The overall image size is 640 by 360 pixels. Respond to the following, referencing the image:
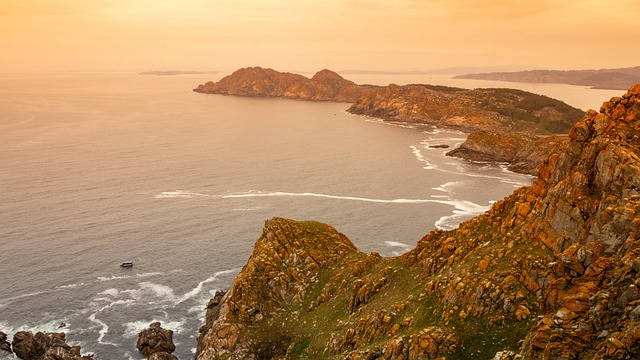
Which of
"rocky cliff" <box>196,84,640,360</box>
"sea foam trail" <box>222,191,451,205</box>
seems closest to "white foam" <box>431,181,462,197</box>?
"sea foam trail" <box>222,191,451,205</box>

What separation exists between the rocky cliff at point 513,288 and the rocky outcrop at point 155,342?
7677mm

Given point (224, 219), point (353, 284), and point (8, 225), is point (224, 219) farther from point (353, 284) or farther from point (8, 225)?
point (353, 284)

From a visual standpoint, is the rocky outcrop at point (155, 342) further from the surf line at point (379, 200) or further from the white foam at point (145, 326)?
the surf line at point (379, 200)

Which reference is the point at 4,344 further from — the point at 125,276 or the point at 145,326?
the point at 125,276

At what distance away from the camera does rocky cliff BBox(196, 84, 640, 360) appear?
27.2m

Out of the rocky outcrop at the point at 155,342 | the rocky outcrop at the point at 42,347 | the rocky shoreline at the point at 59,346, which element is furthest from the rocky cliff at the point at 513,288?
the rocky outcrop at the point at 42,347

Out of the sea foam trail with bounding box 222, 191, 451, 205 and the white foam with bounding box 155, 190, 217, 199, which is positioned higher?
the white foam with bounding box 155, 190, 217, 199

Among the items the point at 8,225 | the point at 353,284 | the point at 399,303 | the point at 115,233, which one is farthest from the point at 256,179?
the point at 399,303

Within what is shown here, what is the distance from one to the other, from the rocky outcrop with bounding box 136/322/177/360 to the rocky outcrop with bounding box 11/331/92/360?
21.8ft

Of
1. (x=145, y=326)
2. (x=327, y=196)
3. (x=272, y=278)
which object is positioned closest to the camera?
(x=272, y=278)

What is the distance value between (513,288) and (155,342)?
161 ft

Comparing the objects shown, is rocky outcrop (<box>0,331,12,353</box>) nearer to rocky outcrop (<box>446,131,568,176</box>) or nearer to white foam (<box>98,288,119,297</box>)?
white foam (<box>98,288,119,297</box>)

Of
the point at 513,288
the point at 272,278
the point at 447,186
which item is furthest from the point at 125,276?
the point at 447,186

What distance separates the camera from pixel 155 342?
66125mm
